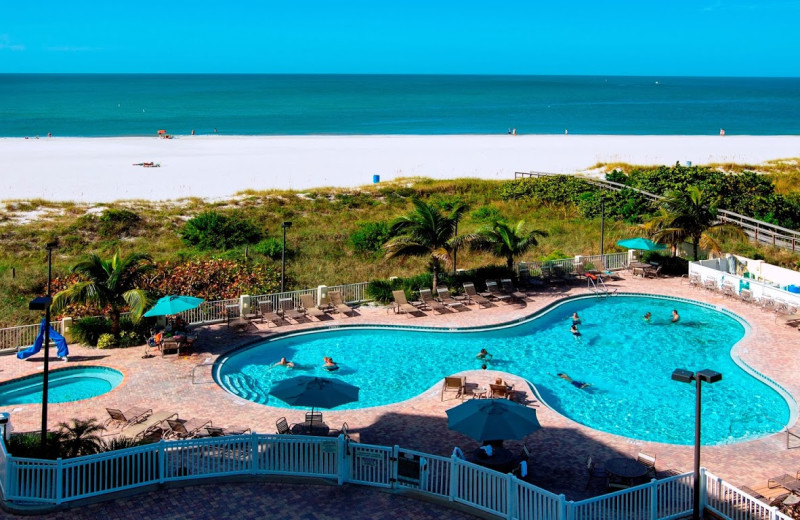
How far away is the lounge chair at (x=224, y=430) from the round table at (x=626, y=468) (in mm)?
6471

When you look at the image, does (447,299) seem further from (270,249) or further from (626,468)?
(626,468)

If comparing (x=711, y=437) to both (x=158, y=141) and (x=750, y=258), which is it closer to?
(x=750, y=258)

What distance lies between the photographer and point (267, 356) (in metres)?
20.7

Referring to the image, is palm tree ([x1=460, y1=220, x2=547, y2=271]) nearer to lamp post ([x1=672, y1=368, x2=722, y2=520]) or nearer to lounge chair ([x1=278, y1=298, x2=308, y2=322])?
lounge chair ([x1=278, y1=298, x2=308, y2=322])

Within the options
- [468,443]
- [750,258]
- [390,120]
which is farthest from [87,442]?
[390,120]

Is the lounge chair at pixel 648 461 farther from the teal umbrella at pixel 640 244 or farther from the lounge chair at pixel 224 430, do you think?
the teal umbrella at pixel 640 244

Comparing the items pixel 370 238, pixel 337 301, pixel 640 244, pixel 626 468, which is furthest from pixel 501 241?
pixel 626 468

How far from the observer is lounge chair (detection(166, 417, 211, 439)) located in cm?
1459

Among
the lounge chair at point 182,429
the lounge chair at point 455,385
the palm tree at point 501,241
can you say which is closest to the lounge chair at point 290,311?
the palm tree at point 501,241

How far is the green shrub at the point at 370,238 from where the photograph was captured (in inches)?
1237

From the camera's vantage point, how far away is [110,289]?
2028 centimetres

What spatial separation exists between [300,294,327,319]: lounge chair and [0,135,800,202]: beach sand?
2016 cm

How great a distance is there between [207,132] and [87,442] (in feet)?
270

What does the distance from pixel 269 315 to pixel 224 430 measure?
7601 millimetres
